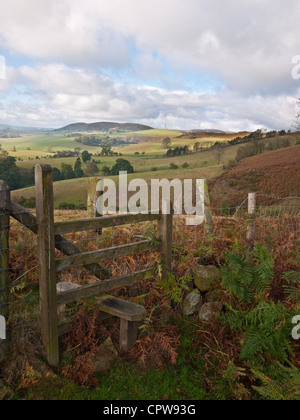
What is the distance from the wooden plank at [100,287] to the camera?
430cm

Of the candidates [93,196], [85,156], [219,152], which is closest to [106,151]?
[85,156]

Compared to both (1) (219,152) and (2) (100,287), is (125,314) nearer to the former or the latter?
(2) (100,287)

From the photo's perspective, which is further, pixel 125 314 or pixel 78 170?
pixel 78 170

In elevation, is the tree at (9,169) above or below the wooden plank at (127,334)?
above

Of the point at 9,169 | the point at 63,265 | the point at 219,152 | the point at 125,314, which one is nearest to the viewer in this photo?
the point at 63,265

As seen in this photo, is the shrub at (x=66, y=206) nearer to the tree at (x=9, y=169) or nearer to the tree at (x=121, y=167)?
the tree at (x=9, y=169)

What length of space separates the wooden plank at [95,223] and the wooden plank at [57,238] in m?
0.22

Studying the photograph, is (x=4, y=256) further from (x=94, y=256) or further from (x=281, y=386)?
(x=281, y=386)

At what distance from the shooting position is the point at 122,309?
15.1 feet

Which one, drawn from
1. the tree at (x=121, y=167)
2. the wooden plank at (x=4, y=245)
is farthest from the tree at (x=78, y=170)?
the wooden plank at (x=4, y=245)

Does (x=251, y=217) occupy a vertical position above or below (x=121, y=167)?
below

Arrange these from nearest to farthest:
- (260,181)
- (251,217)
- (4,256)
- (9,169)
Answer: (4,256)
(251,217)
(260,181)
(9,169)

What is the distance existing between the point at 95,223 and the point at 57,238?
0.55 m

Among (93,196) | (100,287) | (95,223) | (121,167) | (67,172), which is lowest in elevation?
(100,287)
